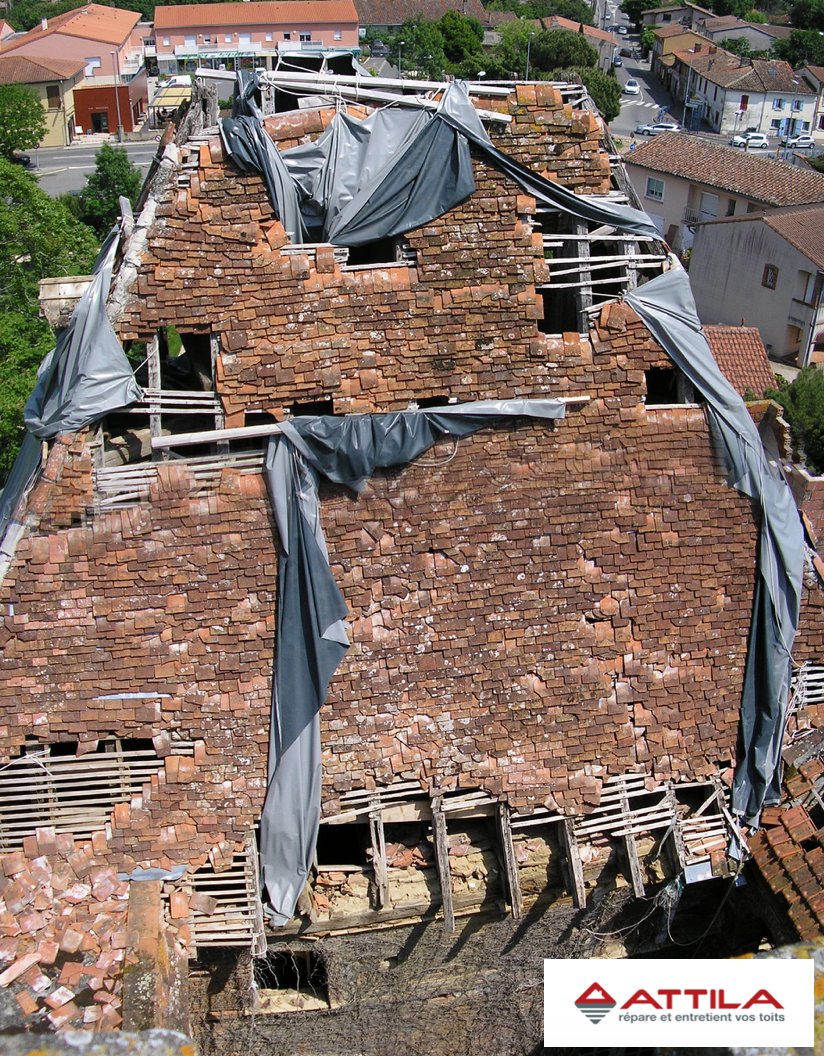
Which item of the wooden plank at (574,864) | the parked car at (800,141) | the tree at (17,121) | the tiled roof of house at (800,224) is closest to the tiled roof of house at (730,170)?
the tiled roof of house at (800,224)

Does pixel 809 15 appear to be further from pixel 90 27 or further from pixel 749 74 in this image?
pixel 90 27

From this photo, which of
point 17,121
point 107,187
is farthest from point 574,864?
point 17,121

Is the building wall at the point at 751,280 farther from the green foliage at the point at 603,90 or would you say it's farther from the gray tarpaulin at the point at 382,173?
the gray tarpaulin at the point at 382,173

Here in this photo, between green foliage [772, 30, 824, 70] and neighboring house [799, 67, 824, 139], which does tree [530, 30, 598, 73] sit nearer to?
neighboring house [799, 67, 824, 139]

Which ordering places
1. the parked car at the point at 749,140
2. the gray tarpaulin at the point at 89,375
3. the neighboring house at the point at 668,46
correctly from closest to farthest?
the gray tarpaulin at the point at 89,375 < the parked car at the point at 749,140 < the neighboring house at the point at 668,46

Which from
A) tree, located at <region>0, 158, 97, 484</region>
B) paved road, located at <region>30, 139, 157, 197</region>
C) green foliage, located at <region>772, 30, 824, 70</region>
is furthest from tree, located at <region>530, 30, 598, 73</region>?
tree, located at <region>0, 158, 97, 484</region>

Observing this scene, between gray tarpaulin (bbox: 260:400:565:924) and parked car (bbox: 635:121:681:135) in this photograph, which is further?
parked car (bbox: 635:121:681:135)

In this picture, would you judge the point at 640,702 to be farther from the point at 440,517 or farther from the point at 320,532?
the point at 320,532
